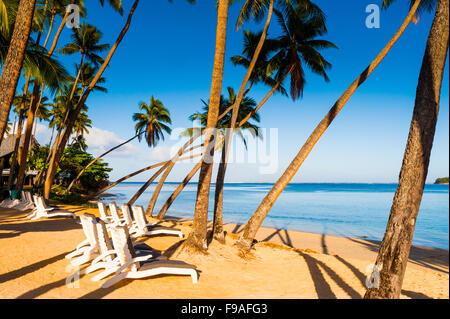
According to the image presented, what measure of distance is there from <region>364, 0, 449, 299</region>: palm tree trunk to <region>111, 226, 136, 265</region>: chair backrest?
3401 millimetres

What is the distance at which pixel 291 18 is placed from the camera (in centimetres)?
1186

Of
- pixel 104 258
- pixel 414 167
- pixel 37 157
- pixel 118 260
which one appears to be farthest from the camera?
pixel 37 157

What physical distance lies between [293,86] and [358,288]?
32.0ft

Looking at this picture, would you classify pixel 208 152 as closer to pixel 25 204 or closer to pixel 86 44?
pixel 25 204

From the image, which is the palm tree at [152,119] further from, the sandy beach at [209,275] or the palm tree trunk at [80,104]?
the sandy beach at [209,275]

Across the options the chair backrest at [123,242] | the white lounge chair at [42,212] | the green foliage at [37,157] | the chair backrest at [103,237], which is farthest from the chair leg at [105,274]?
the green foliage at [37,157]

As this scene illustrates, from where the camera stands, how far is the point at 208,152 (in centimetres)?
624

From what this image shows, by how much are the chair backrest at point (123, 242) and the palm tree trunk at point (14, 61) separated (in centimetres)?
292

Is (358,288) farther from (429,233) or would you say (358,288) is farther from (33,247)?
(429,233)

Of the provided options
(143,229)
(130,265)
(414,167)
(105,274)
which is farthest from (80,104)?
(414,167)

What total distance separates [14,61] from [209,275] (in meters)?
5.38

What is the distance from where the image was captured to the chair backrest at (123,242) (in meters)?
4.14
